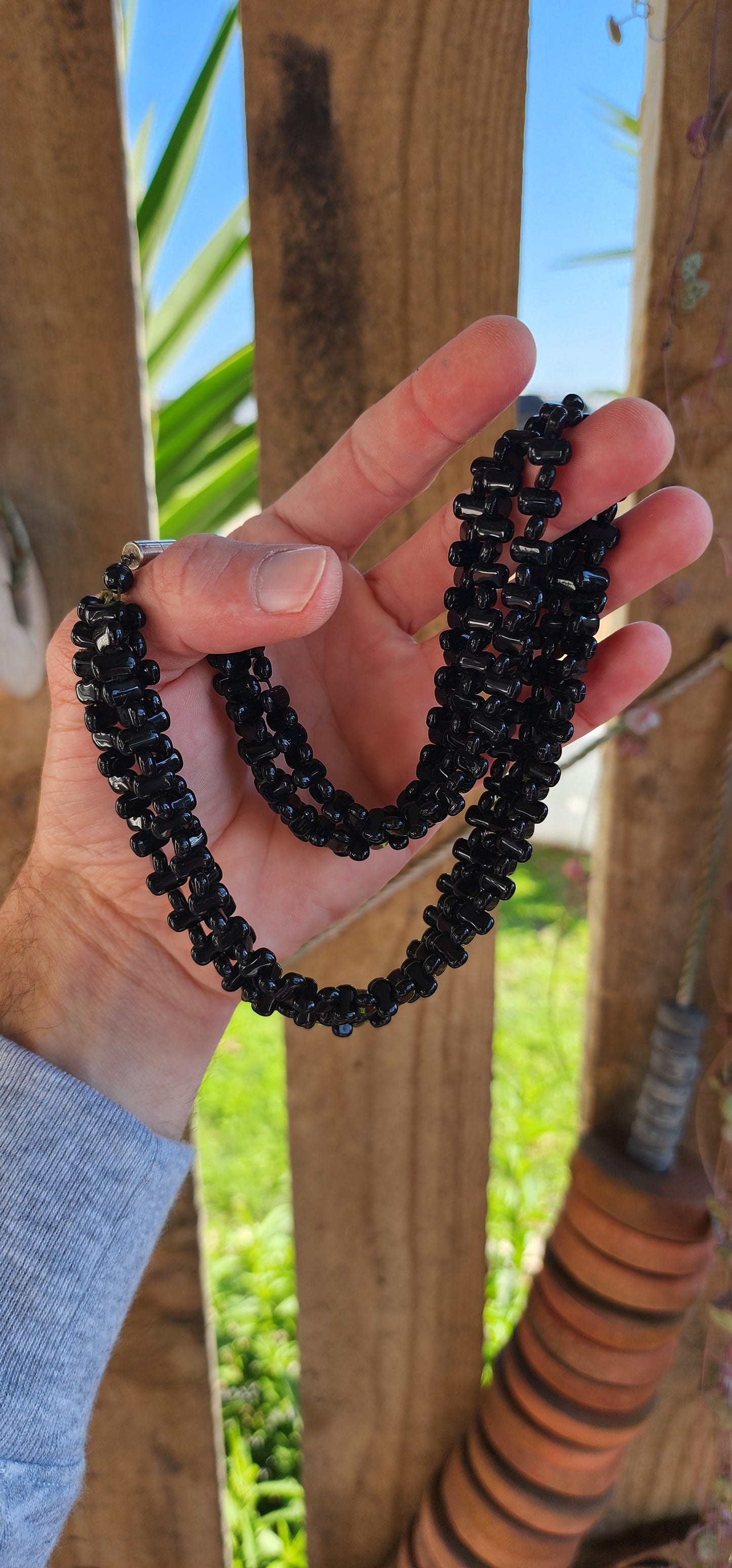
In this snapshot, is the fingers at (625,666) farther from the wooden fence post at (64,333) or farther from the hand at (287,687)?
the wooden fence post at (64,333)

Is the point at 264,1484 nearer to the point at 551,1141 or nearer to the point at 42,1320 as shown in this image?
the point at 551,1141

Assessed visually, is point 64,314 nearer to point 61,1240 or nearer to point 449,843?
point 449,843

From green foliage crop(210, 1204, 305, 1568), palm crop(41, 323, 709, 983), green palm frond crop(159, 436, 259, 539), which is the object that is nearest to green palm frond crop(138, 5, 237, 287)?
green palm frond crop(159, 436, 259, 539)

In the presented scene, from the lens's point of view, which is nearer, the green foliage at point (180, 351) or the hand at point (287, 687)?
the hand at point (287, 687)

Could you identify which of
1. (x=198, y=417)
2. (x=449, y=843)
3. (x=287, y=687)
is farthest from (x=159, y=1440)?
(x=198, y=417)

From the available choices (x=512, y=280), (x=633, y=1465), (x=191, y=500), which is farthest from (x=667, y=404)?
(x=633, y=1465)

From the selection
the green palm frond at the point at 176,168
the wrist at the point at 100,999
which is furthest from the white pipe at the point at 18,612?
the green palm frond at the point at 176,168

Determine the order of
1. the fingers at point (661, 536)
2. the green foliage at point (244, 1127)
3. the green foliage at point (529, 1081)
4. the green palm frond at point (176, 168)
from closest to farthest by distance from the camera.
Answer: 1. the fingers at point (661, 536)
2. the green palm frond at point (176, 168)
3. the green foliage at point (529, 1081)
4. the green foliage at point (244, 1127)
